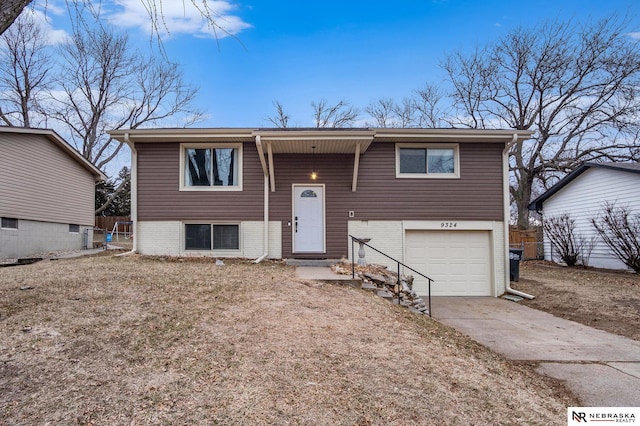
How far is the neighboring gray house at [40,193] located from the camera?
1199 centimetres

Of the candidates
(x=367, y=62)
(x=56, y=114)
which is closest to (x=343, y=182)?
(x=367, y=62)

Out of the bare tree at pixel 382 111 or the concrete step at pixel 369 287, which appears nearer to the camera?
the concrete step at pixel 369 287

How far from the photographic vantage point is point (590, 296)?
9289 mm

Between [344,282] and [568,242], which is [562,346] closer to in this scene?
[344,282]

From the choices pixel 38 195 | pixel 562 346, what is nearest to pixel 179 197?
pixel 38 195

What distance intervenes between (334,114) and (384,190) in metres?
17.6

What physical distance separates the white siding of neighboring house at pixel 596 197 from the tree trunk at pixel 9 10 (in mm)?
16108

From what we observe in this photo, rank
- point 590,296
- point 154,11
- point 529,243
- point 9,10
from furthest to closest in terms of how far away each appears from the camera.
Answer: point 529,243
point 590,296
point 154,11
point 9,10

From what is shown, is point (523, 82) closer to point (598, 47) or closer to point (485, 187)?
point (598, 47)

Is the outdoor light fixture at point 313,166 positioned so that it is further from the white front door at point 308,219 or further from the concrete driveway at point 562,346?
the concrete driveway at point 562,346

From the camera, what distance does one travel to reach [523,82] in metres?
22.5

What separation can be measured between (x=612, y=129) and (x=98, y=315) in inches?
990

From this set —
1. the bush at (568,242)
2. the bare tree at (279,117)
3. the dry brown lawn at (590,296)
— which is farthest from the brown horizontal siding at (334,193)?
the bare tree at (279,117)

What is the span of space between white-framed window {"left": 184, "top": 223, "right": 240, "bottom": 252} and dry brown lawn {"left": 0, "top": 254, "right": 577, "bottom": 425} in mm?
4397
